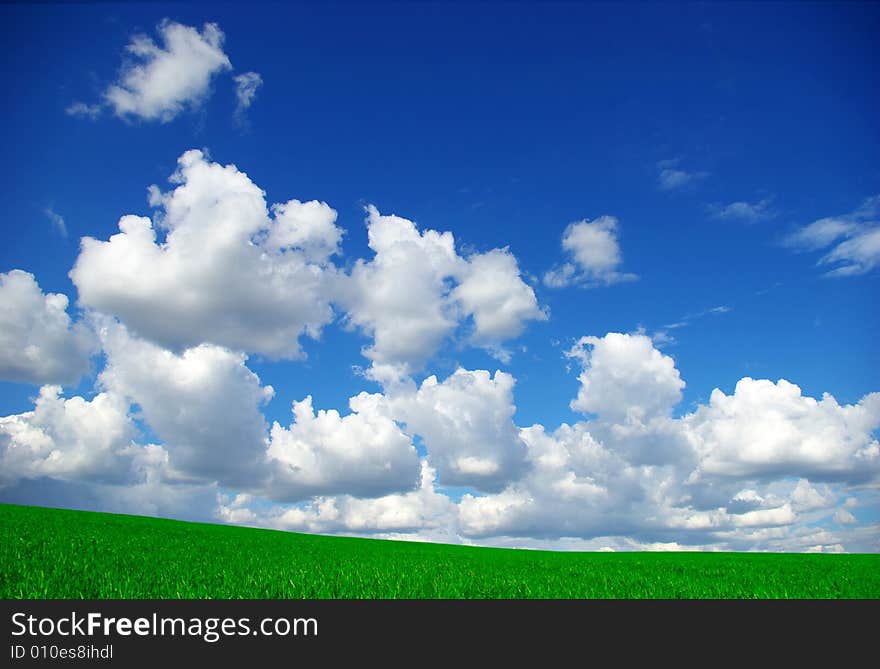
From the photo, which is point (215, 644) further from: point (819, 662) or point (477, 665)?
point (819, 662)

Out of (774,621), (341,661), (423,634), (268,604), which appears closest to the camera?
(341,661)

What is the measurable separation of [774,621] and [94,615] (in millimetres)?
10452

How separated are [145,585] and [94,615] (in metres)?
3.35

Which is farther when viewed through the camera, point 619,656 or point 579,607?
point 579,607

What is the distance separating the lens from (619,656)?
22.5 ft

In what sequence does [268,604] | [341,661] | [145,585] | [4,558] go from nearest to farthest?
[341,661] < [268,604] < [145,585] < [4,558]

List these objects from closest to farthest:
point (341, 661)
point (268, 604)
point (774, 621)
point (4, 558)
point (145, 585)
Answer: point (341, 661)
point (268, 604)
point (774, 621)
point (145, 585)
point (4, 558)

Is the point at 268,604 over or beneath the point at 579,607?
over

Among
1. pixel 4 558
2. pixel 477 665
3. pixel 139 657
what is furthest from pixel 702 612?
pixel 4 558

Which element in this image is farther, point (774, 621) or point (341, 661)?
point (774, 621)

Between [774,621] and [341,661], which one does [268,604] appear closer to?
[341,661]

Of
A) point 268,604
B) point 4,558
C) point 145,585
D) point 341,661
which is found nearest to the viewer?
point 341,661

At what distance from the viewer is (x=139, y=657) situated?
666cm

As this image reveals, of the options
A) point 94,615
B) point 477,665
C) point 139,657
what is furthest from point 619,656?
point 94,615
